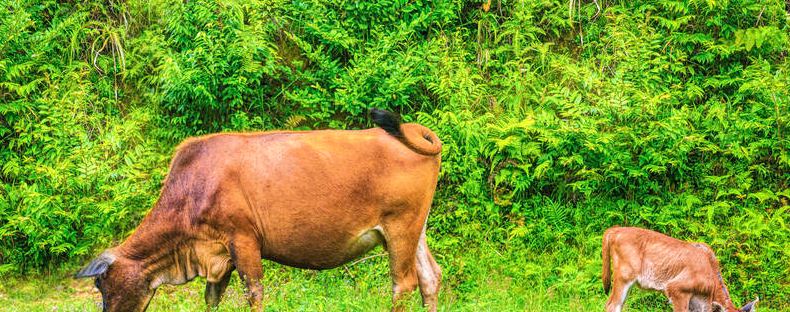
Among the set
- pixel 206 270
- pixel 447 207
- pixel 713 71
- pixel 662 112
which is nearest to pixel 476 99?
pixel 447 207

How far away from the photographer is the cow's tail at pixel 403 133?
8.16 metres

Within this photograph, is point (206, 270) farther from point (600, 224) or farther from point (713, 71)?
point (713, 71)

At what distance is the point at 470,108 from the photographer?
437 inches

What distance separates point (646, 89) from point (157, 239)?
587 centimetres

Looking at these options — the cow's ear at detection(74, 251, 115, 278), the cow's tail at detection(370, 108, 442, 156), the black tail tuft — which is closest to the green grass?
the cow's ear at detection(74, 251, 115, 278)

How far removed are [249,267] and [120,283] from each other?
3.57 feet

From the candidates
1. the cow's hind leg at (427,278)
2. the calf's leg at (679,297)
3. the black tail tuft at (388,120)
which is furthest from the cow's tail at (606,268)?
the black tail tuft at (388,120)

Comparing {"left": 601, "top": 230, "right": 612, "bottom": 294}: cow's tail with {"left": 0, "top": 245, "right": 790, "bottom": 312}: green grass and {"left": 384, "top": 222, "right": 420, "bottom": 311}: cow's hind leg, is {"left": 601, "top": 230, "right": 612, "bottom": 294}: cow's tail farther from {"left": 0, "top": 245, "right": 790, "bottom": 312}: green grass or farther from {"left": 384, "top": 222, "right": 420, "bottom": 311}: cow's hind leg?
{"left": 384, "top": 222, "right": 420, "bottom": 311}: cow's hind leg

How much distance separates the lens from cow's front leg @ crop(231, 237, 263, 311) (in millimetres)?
7738

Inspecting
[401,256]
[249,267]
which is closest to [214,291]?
[249,267]

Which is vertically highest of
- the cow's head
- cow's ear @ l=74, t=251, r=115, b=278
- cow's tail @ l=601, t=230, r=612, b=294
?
cow's ear @ l=74, t=251, r=115, b=278

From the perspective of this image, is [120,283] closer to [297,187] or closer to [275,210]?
[275,210]

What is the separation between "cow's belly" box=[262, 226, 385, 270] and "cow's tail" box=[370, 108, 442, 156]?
0.80 m

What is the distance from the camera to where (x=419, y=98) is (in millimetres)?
11117
